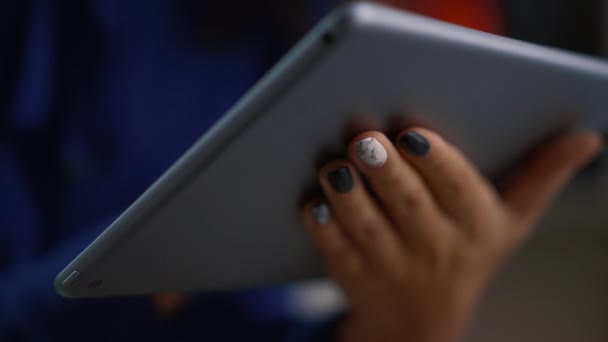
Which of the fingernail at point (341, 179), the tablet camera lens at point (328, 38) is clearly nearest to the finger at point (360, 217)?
the fingernail at point (341, 179)

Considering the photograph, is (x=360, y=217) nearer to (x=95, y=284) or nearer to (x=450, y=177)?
(x=450, y=177)

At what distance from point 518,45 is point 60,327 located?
1.42ft

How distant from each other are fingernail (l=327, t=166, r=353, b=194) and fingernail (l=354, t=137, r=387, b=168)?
16 mm

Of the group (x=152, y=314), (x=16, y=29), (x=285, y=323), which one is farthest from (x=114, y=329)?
(x=16, y=29)

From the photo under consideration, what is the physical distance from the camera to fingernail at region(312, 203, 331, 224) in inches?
14.4

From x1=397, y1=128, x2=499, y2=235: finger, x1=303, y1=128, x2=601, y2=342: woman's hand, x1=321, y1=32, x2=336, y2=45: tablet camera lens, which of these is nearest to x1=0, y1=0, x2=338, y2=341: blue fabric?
x1=303, y1=128, x2=601, y2=342: woman's hand

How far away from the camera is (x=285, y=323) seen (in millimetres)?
623

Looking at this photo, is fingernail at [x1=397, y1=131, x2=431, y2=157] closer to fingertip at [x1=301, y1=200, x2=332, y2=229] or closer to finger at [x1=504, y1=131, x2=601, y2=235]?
fingertip at [x1=301, y1=200, x2=332, y2=229]

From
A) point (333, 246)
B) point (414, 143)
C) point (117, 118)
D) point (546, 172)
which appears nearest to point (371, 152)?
point (414, 143)

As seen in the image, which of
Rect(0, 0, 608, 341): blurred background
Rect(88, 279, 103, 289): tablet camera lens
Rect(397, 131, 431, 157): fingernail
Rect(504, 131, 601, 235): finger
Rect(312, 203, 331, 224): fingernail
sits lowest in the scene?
Rect(504, 131, 601, 235): finger

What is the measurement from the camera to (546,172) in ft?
1.64

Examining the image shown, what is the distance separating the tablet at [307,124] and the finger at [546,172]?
36 mm

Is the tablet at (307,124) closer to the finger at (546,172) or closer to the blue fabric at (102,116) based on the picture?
the finger at (546,172)

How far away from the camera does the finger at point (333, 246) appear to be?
0.37 m
